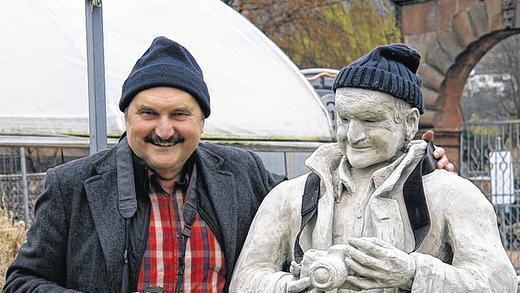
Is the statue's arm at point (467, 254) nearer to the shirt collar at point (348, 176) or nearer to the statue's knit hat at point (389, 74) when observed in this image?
the shirt collar at point (348, 176)

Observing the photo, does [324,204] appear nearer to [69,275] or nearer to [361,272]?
[361,272]

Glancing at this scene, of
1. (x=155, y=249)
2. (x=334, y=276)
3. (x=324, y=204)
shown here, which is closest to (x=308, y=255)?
(x=334, y=276)

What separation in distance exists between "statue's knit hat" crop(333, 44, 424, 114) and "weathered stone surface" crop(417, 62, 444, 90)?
37.8ft

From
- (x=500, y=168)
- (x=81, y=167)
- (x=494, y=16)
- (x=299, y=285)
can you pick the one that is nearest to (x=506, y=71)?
(x=494, y=16)

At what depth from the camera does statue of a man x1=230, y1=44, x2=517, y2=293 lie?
2480 mm

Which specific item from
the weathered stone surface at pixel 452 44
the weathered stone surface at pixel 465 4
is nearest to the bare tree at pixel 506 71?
the weathered stone surface at pixel 465 4

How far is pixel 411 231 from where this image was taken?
261cm

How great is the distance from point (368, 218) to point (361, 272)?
0.26 metres

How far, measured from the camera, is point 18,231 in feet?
16.5

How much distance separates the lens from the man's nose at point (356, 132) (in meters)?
2.59

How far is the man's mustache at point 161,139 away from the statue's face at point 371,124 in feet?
1.94

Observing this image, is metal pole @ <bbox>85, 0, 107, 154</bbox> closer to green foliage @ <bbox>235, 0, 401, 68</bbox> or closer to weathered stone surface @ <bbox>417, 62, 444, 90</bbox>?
weathered stone surface @ <bbox>417, 62, 444, 90</bbox>

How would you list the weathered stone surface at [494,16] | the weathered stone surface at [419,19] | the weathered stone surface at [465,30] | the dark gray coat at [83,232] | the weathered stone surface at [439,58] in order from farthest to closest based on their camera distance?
the weathered stone surface at [419,19], the weathered stone surface at [439,58], the weathered stone surface at [465,30], the weathered stone surface at [494,16], the dark gray coat at [83,232]

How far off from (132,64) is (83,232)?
3.76m
